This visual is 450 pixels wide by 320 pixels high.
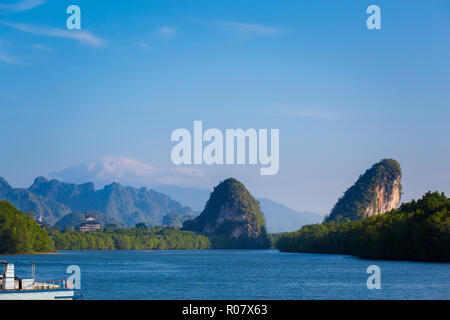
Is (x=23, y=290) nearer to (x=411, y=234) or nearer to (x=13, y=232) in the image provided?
(x=411, y=234)

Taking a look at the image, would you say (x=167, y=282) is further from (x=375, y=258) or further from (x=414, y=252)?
(x=375, y=258)

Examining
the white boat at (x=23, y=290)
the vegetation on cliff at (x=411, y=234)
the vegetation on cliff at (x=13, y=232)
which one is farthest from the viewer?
the vegetation on cliff at (x=13, y=232)

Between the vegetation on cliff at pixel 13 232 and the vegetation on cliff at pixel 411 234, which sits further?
the vegetation on cliff at pixel 13 232

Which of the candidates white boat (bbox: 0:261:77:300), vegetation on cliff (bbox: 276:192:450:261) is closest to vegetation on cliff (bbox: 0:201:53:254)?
vegetation on cliff (bbox: 276:192:450:261)

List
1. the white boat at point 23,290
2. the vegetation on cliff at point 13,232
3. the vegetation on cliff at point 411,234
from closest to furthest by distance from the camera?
1. the white boat at point 23,290
2. the vegetation on cliff at point 411,234
3. the vegetation on cliff at point 13,232

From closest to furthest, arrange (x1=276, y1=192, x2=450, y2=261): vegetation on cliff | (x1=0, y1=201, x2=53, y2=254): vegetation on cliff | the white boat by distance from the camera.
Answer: the white boat → (x1=276, y1=192, x2=450, y2=261): vegetation on cliff → (x1=0, y1=201, x2=53, y2=254): vegetation on cliff

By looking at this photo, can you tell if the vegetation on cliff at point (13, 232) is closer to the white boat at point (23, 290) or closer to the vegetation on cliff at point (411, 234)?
the vegetation on cliff at point (411, 234)

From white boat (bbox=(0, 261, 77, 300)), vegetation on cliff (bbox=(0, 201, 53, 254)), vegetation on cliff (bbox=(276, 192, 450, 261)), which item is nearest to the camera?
white boat (bbox=(0, 261, 77, 300))

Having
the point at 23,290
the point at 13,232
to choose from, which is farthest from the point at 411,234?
the point at 13,232

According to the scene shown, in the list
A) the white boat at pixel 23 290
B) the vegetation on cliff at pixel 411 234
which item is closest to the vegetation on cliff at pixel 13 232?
the vegetation on cliff at pixel 411 234

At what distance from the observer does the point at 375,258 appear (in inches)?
3538

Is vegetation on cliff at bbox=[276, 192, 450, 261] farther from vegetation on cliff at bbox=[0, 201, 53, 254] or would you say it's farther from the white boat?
vegetation on cliff at bbox=[0, 201, 53, 254]
